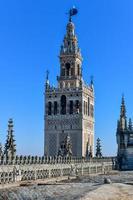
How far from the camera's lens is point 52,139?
390 feet

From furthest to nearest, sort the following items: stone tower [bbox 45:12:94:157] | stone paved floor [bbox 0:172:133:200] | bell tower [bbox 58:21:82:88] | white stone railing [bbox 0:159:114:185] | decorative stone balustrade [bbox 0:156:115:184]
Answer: bell tower [bbox 58:21:82:88], stone tower [bbox 45:12:94:157], decorative stone balustrade [bbox 0:156:115:184], white stone railing [bbox 0:159:114:185], stone paved floor [bbox 0:172:133:200]

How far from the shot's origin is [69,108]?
119125mm

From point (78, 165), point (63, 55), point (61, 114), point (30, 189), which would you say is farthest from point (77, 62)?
point (30, 189)

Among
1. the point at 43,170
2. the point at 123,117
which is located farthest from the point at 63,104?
the point at 43,170

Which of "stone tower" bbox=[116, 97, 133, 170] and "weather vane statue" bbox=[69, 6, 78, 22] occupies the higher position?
"weather vane statue" bbox=[69, 6, 78, 22]

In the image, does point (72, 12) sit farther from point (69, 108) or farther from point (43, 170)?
point (43, 170)

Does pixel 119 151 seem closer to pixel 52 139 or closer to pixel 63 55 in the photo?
pixel 52 139

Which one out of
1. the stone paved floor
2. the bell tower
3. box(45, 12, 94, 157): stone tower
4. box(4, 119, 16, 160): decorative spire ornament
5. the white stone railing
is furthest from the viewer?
the bell tower

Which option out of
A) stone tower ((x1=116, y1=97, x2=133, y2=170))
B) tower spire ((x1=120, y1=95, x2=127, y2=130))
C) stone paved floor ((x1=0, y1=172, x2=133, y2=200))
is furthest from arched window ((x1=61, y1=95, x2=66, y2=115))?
stone paved floor ((x1=0, y1=172, x2=133, y2=200))

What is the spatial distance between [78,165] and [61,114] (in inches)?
1416

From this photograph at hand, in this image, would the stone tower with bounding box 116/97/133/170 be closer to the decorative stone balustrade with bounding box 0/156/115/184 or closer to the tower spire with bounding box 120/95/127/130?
the tower spire with bounding box 120/95/127/130

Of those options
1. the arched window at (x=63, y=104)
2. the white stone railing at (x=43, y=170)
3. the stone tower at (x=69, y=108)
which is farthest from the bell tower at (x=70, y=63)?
the white stone railing at (x=43, y=170)

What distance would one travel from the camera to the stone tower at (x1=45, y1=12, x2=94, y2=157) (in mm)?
117750

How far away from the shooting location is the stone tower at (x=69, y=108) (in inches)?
4636
